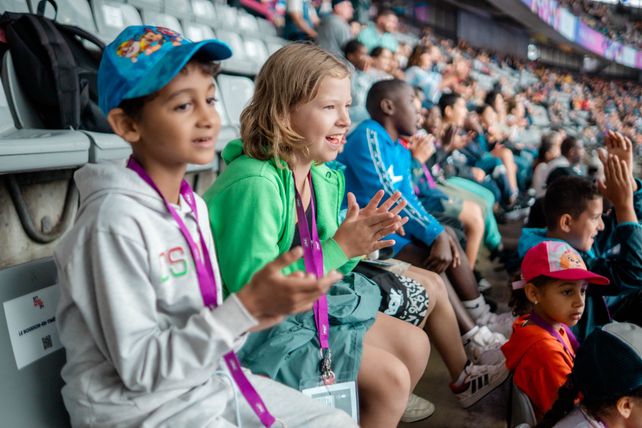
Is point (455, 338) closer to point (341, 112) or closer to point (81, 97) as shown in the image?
point (341, 112)

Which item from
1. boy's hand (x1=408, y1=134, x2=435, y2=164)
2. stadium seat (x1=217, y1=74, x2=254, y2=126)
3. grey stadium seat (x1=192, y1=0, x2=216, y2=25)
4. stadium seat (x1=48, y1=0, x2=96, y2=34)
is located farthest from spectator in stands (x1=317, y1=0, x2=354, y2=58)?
boy's hand (x1=408, y1=134, x2=435, y2=164)

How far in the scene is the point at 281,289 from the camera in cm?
78

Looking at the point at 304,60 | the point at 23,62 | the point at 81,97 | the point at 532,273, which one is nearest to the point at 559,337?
the point at 532,273

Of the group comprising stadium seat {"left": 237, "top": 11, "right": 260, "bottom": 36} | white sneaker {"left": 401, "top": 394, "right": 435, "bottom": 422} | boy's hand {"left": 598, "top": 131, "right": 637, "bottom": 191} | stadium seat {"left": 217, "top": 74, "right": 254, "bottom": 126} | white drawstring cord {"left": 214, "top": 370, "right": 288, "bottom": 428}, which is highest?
stadium seat {"left": 237, "top": 11, "right": 260, "bottom": 36}

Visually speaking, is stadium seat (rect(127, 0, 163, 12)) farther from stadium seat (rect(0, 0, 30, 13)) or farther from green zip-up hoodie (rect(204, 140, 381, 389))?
green zip-up hoodie (rect(204, 140, 381, 389))

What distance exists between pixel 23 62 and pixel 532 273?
181cm

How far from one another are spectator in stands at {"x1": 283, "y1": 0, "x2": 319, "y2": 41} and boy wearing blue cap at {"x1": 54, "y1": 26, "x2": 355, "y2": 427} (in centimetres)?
451

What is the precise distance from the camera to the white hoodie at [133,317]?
2.60 feet

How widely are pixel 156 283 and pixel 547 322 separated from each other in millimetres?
1266

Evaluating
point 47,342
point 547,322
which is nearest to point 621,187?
point 547,322

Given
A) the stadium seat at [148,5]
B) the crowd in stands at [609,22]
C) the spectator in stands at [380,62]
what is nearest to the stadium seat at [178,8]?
the stadium seat at [148,5]

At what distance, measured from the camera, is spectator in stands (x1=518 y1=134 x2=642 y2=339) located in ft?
6.31

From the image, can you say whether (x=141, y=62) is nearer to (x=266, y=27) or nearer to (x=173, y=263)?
(x=173, y=263)

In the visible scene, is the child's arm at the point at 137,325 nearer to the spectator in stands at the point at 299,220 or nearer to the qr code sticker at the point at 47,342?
the qr code sticker at the point at 47,342
